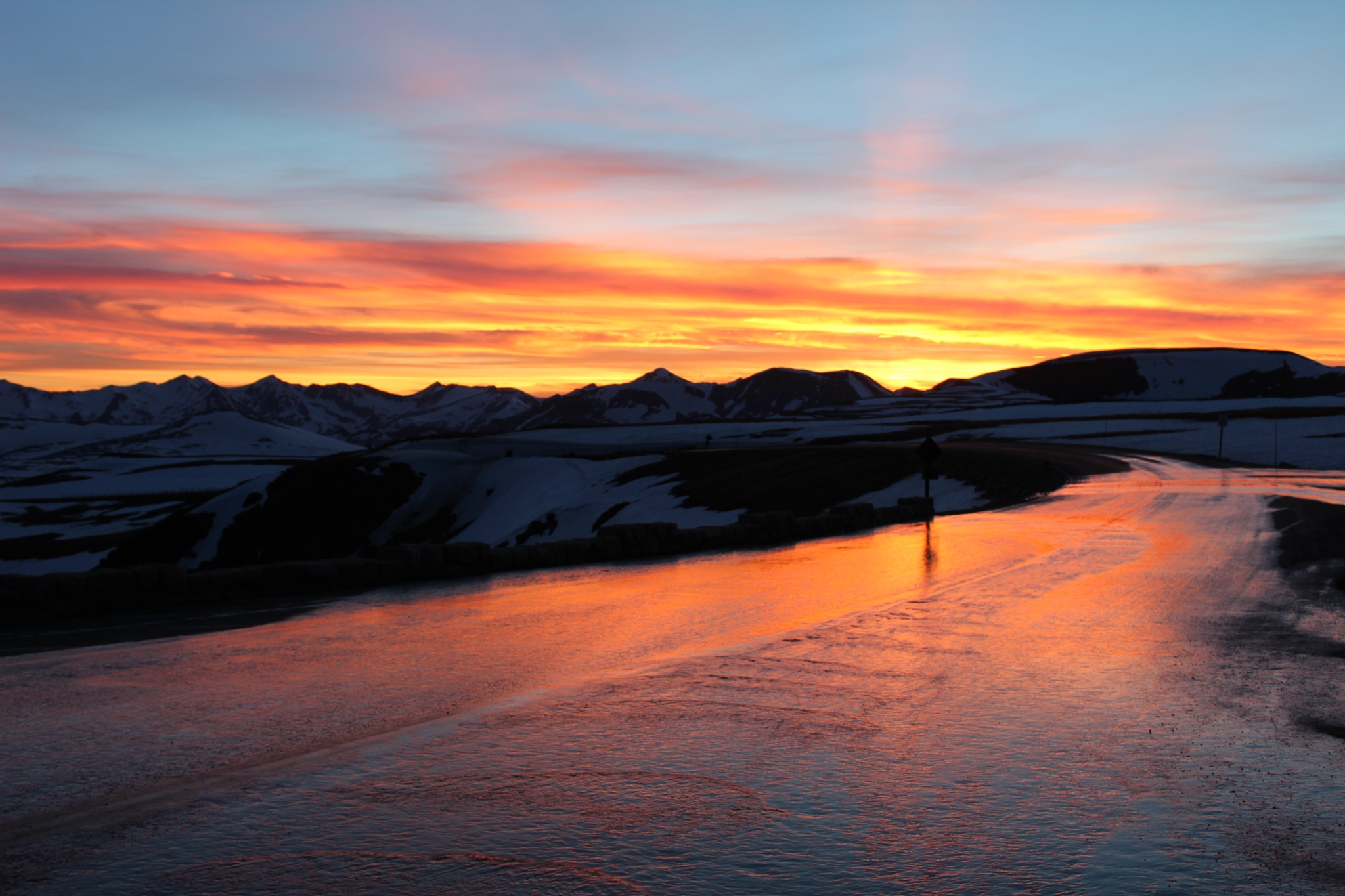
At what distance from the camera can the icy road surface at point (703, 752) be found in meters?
5.04

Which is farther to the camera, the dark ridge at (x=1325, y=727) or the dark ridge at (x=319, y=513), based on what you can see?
the dark ridge at (x=319, y=513)

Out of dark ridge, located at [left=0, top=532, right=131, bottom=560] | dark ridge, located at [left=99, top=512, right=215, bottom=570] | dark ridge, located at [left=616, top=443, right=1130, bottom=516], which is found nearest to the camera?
dark ridge, located at [left=616, top=443, right=1130, bottom=516]

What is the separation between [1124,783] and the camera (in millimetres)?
6156

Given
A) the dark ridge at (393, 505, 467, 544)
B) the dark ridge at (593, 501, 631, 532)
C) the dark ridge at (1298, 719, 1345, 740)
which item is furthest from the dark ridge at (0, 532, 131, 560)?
the dark ridge at (1298, 719, 1345, 740)

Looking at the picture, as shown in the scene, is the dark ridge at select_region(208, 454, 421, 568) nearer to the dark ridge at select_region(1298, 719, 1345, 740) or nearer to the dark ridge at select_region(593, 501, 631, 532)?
the dark ridge at select_region(593, 501, 631, 532)

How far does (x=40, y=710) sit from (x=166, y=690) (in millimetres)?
1022

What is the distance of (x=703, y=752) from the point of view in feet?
22.6

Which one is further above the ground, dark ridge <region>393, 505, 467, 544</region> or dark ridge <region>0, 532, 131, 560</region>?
dark ridge <region>393, 505, 467, 544</region>

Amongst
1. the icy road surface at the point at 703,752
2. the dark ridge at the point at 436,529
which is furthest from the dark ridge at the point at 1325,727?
the dark ridge at the point at 436,529

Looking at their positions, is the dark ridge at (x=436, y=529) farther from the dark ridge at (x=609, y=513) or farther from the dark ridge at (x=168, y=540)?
the dark ridge at (x=168, y=540)

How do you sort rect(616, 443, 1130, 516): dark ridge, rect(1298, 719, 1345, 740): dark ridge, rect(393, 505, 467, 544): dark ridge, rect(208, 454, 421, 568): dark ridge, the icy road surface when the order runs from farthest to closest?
rect(208, 454, 421, 568): dark ridge
rect(393, 505, 467, 544): dark ridge
rect(616, 443, 1130, 516): dark ridge
rect(1298, 719, 1345, 740): dark ridge
the icy road surface

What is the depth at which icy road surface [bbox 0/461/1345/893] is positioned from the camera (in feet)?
16.5

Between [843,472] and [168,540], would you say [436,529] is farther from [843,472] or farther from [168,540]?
[843,472]

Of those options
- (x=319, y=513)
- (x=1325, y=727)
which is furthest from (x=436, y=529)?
(x=1325, y=727)
